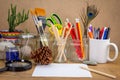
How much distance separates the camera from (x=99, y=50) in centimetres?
90

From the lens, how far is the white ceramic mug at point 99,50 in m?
0.90

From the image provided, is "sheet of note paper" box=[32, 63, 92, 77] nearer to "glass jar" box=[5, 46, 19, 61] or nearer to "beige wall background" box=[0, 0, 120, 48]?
"glass jar" box=[5, 46, 19, 61]

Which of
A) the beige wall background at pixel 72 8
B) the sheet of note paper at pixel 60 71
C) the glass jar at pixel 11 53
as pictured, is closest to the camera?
the sheet of note paper at pixel 60 71

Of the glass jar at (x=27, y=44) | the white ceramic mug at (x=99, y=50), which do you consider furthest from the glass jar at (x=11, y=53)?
the white ceramic mug at (x=99, y=50)

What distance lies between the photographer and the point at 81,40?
925 millimetres

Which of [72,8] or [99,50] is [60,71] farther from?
[72,8]

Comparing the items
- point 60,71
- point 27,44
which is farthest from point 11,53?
point 60,71

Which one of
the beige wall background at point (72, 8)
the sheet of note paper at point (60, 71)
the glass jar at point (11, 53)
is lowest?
the sheet of note paper at point (60, 71)

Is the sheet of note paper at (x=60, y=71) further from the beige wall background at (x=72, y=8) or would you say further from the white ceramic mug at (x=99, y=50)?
the beige wall background at (x=72, y=8)

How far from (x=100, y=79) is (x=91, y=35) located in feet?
0.82

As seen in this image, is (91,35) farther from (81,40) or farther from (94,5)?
(94,5)

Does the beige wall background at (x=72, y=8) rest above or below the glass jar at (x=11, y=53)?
above

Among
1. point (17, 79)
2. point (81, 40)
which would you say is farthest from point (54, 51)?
point (17, 79)

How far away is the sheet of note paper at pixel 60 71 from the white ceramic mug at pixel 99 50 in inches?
2.9
